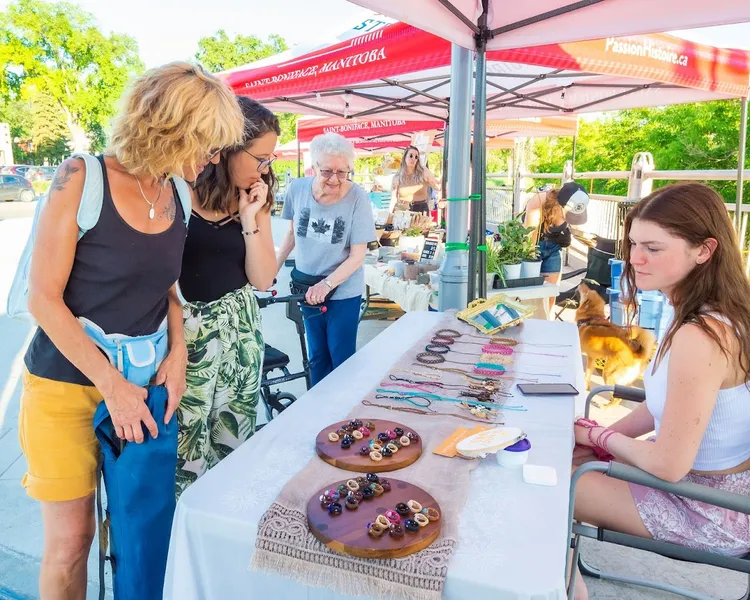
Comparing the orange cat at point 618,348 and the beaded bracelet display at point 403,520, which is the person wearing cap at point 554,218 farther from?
the beaded bracelet display at point 403,520

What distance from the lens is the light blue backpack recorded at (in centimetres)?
135

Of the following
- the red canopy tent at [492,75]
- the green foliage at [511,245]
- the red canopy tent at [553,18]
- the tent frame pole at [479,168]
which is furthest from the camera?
the green foliage at [511,245]

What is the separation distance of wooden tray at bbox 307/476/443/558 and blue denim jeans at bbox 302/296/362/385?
1744 millimetres

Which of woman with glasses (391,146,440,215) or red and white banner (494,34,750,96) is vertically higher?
red and white banner (494,34,750,96)

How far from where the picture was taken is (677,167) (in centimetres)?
1241

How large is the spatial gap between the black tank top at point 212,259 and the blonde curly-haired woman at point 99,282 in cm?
30

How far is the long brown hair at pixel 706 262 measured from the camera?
154cm

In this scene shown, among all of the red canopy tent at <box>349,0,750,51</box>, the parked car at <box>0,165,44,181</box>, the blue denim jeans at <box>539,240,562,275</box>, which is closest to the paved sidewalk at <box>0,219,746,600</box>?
the blue denim jeans at <box>539,240,562,275</box>

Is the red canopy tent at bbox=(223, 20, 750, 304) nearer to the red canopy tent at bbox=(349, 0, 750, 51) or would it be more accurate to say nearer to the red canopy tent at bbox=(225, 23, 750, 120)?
the red canopy tent at bbox=(225, 23, 750, 120)

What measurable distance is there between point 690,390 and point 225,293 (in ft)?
4.71

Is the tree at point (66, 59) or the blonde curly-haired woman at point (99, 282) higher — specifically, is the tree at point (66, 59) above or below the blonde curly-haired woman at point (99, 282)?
above

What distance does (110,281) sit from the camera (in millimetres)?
1422

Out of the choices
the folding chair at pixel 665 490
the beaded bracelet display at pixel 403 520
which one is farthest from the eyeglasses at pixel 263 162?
the folding chair at pixel 665 490

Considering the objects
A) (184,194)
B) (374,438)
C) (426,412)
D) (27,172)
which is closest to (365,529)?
(374,438)
